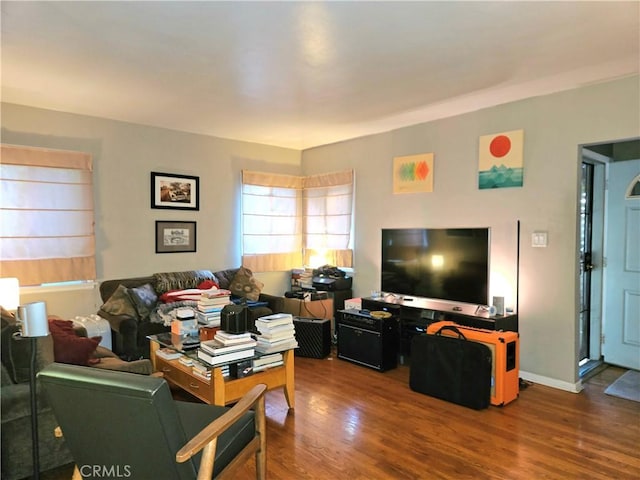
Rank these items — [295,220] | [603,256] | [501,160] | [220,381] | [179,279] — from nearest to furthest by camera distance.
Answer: [220,381], [501,160], [603,256], [179,279], [295,220]

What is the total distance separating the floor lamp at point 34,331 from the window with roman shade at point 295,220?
341cm

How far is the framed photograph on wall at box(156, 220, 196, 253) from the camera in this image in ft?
15.3

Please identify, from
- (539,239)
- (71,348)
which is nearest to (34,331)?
(71,348)

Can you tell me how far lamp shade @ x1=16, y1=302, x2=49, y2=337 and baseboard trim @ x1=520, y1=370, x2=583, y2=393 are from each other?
364cm

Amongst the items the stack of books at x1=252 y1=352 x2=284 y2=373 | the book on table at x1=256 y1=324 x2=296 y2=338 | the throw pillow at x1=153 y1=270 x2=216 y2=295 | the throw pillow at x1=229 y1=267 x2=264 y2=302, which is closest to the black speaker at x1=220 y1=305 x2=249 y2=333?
the book on table at x1=256 y1=324 x2=296 y2=338

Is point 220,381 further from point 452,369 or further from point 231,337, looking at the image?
point 452,369

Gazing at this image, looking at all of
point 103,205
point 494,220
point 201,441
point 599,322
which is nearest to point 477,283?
point 494,220

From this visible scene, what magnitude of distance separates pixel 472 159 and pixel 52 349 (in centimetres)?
367

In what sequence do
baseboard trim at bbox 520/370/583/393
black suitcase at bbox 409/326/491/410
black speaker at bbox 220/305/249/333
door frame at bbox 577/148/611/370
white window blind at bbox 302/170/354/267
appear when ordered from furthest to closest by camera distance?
white window blind at bbox 302/170/354/267 → door frame at bbox 577/148/611/370 → baseboard trim at bbox 520/370/583/393 → black suitcase at bbox 409/326/491/410 → black speaker at bbox 220/305/249/333

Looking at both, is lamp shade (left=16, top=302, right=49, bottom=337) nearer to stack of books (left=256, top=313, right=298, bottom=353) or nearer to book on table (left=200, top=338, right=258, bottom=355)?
book on table (left=200, top=338, right=258, bottom=355)

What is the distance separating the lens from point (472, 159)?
399cm

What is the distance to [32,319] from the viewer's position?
71.2 inches

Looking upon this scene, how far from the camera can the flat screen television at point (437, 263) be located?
11.9ft

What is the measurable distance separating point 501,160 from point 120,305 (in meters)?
3.79
